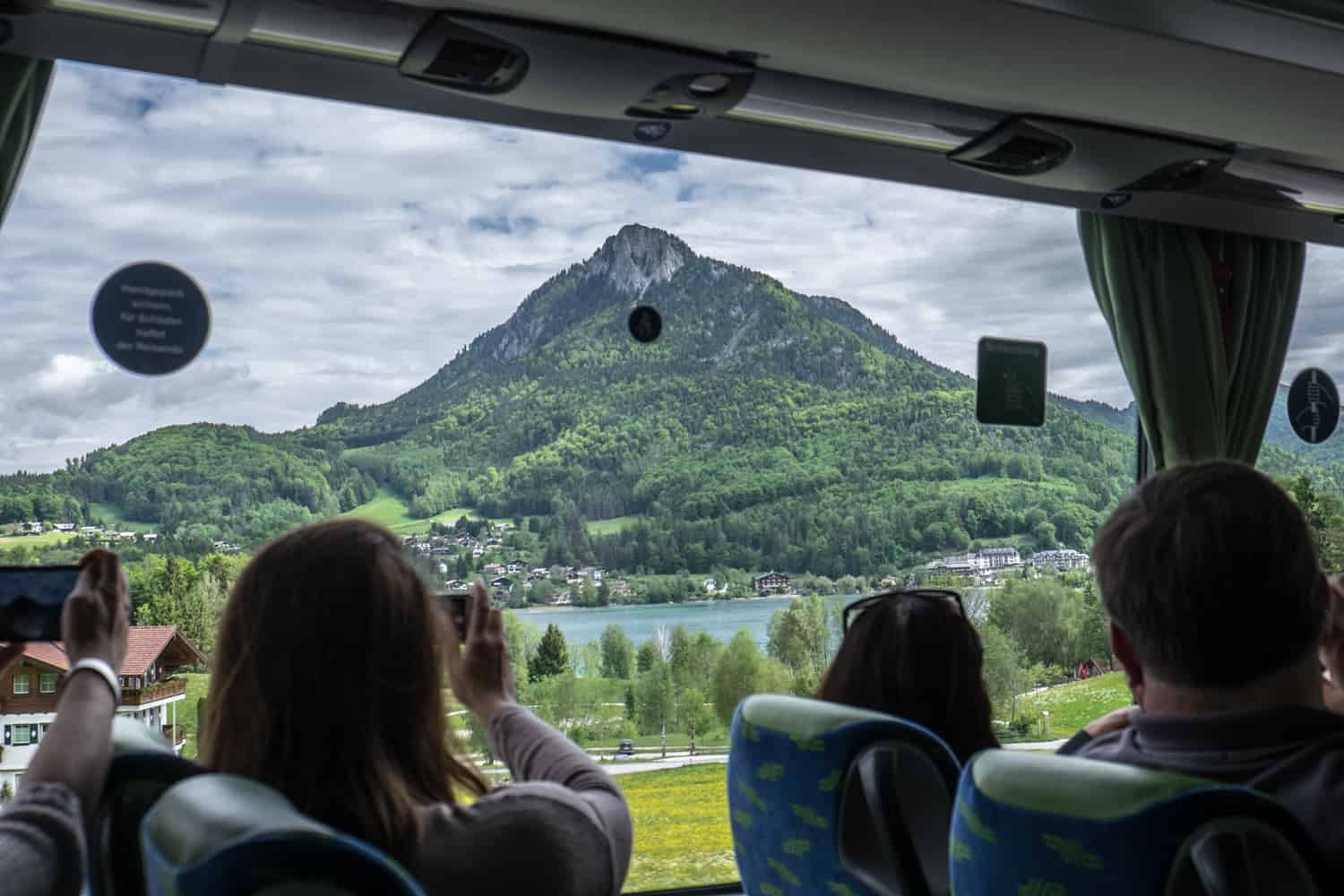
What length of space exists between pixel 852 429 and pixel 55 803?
10.7ft

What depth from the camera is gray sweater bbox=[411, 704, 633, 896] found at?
1.25 metres

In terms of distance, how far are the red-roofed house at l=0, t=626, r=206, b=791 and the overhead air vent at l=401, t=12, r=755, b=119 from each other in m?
1.56

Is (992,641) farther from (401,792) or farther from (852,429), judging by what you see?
(401,792)

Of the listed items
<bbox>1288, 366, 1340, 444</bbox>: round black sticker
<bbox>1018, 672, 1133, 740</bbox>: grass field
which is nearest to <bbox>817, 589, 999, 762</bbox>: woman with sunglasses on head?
<bbox>1018, 672, 1133, 740</bbox>: grass field

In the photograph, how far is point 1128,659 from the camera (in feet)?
5.03

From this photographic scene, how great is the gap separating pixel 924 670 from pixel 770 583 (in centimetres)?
186

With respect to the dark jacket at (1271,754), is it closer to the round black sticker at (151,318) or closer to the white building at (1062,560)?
the round black sticker at (151,318)

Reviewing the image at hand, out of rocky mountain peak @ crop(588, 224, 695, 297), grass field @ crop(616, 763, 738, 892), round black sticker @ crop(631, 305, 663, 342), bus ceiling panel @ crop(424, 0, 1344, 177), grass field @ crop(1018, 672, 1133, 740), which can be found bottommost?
grass field @ crop(616, 763, 738, 892)

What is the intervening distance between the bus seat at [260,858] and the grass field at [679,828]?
9.42ft

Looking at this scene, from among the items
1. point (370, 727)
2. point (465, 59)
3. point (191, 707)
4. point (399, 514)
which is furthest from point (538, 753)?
point (399, 514)

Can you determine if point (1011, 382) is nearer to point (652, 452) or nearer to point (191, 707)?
point (652, 452)

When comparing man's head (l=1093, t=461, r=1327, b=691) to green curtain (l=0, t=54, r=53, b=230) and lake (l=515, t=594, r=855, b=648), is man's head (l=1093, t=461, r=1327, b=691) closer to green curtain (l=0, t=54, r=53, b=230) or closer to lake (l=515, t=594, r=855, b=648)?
lake (l=515, t=594, r=855, b=648)

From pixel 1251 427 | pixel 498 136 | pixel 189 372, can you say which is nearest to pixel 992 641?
pixel 1251 427

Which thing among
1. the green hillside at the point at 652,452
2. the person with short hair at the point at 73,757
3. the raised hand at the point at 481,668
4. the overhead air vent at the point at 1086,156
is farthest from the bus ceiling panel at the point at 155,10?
the overhead air vent at the point at 1086,156
